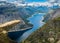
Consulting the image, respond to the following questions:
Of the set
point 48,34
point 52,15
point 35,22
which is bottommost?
point 48,34

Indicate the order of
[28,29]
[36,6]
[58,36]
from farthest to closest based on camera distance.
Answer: [36,6], [28,29], [58,36]

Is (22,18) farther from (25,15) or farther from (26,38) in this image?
(26,38)

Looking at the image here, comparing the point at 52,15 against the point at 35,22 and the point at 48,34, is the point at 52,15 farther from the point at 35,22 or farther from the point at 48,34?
the point at 48,34

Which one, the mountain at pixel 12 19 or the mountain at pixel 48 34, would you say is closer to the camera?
the mountain at pixel 12 19

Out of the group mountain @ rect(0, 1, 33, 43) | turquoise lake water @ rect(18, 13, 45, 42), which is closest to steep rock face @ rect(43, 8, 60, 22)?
turquoise lake water @ rect(18, 13, 45, 42)

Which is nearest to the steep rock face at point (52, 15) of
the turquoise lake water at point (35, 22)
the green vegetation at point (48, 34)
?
the turquoise lake water at point (35, 22)

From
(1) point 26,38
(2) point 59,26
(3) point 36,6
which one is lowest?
(1) point 26,38

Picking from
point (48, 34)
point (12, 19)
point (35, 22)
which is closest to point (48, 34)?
point (48, 34)

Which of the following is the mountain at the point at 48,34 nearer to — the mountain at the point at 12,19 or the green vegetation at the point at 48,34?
the green vegetation at the point at 48,34

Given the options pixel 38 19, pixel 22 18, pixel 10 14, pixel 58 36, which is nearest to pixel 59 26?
pixel 58 36

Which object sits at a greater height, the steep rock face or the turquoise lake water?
the steep rock face

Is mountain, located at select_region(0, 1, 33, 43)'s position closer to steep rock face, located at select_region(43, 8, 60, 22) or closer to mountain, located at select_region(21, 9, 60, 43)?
mountain, located at select_region(21, 9, 60, 43)
